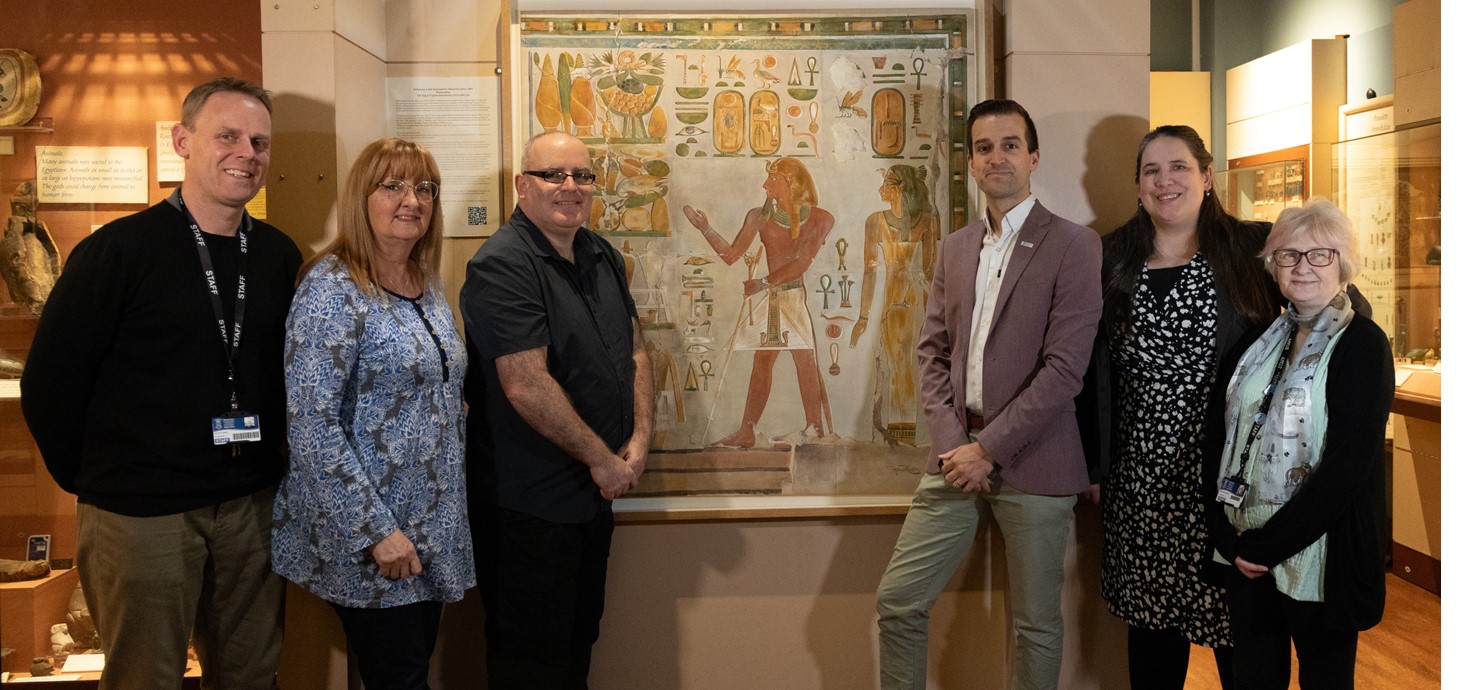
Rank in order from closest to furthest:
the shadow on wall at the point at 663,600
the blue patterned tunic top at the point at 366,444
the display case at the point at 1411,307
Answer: the blue patterned tunic top at the point at 366,444 → the shadow on wall at the point at 663,600 → the display case at the point at 1411,307

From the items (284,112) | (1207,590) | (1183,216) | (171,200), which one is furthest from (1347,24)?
(171,200)

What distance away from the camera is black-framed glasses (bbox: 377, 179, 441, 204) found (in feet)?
7.31

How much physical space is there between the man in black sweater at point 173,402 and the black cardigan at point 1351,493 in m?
2.47

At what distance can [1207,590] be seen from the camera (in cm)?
254

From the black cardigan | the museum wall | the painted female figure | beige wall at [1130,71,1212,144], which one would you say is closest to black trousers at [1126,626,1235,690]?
the black cardigan

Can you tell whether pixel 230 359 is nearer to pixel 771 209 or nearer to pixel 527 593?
pixel 527 593

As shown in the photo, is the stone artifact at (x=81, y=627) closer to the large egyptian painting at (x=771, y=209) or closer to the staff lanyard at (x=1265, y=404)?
the large egyptian painting at (x=771, y=209)

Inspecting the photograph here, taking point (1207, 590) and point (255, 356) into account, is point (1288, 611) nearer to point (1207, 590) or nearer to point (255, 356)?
point (1207, 590)

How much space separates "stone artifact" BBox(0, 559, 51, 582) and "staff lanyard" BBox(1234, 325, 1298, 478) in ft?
12.3

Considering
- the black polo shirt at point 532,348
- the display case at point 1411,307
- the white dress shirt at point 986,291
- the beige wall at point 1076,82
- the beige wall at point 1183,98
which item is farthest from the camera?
the beige wall at point 1183,98

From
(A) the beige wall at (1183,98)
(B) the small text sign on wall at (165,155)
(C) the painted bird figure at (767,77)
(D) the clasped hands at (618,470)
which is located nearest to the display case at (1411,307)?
(A) the beige wall at (1183,98)

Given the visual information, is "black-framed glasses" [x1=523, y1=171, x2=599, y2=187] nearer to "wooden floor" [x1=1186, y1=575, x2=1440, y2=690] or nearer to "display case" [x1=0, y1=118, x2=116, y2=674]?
"display case" [x1=0, y1=118, x2=116, y2=674]

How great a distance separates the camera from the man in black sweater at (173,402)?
6.82 feet

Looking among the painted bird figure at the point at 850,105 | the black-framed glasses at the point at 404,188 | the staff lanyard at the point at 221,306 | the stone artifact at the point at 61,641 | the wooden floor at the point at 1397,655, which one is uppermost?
the painted bird figure at the point at 850,105
